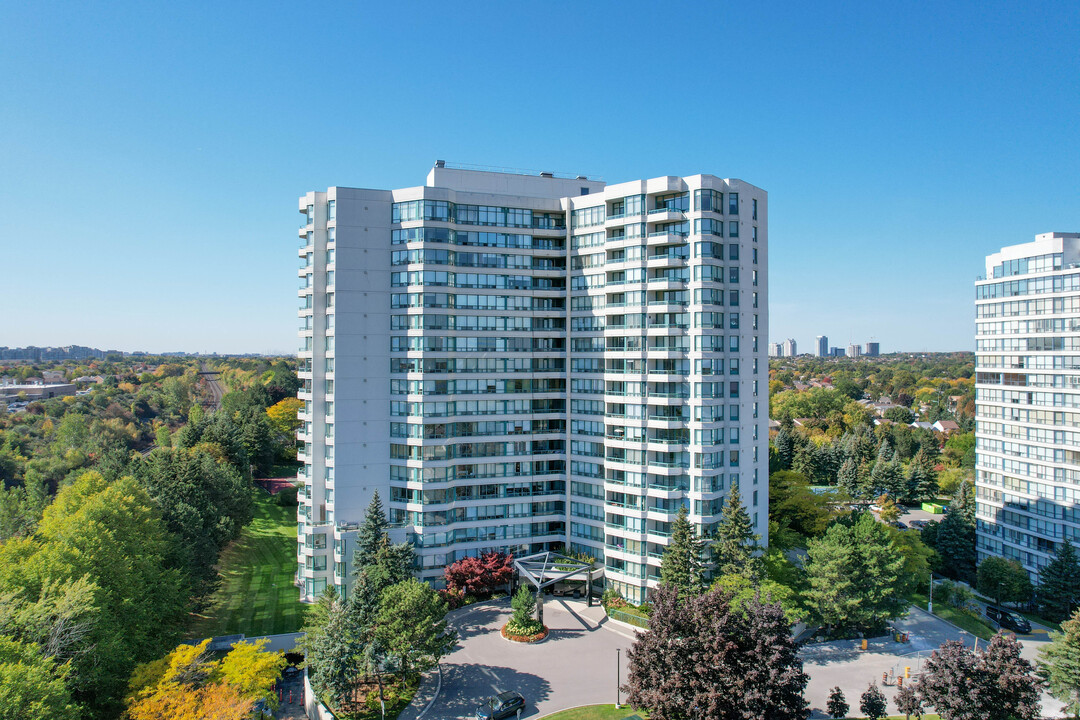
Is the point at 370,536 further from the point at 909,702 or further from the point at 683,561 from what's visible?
the point at 909,702

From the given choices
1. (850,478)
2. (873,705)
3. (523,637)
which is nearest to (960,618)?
(873,705)

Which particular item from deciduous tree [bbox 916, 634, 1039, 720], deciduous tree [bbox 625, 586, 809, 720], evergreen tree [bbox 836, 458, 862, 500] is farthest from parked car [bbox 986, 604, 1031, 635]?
evergreen tree [bbox 836, 458, 862, 500]

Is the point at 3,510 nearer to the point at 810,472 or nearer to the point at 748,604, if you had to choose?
the point at 748,604

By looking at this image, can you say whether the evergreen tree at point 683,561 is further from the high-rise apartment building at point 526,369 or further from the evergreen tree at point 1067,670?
the evergreen tree at point 1067,670

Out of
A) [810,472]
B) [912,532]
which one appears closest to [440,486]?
[912,532]

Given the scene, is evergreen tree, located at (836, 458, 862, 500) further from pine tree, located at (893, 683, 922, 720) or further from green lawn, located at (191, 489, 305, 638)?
green lawn, located at (191, 489, 305, 638)
